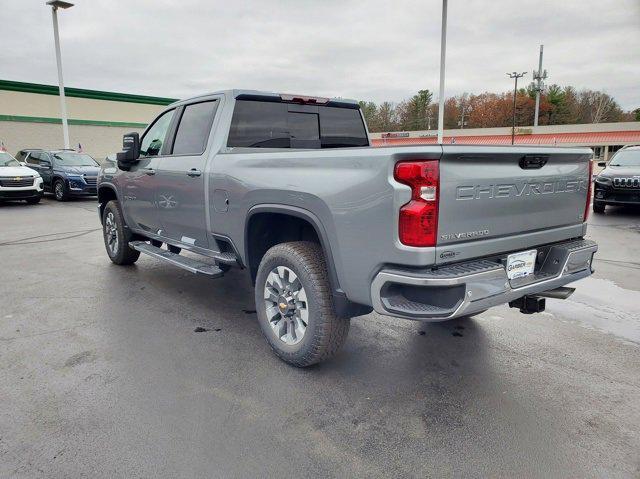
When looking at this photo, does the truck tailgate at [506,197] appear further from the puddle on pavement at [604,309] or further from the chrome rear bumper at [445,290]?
the puddle on pavement at [604,309]

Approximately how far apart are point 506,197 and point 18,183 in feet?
49.3

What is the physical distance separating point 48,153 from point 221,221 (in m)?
15.3

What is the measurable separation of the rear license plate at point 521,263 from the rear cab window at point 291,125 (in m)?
2.46

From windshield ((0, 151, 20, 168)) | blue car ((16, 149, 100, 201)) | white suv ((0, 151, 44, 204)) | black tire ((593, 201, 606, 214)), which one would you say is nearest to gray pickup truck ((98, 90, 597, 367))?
black tire ((593, 201, 606, 214))

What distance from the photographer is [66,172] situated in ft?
50.6

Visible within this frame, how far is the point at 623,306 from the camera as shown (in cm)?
497

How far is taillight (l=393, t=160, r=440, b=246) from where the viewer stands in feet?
8.62

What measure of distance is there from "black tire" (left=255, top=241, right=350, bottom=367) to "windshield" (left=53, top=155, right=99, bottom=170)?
15342 millimetres

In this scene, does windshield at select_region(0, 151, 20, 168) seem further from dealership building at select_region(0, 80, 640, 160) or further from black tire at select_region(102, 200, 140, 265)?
dealership building at select_region(0, 80, 640, 160)

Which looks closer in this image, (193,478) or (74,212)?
(193,478)

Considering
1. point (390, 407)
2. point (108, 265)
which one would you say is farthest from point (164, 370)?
point (108, 265)

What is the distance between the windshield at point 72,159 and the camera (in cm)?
1639

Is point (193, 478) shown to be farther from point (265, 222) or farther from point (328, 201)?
point (265, 222)

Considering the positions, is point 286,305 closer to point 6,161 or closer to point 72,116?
point 6,161
